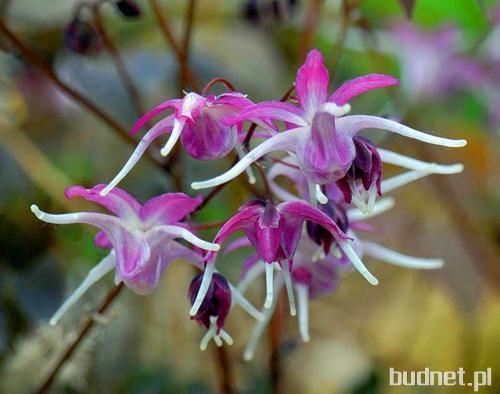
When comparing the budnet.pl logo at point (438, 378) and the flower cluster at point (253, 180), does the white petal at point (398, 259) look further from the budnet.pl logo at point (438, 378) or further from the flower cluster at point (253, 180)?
the budnet.pl logo at point (438, 378)

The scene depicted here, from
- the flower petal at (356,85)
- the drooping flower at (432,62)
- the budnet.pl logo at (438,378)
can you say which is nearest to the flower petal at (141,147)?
the flower petal at (356,85)

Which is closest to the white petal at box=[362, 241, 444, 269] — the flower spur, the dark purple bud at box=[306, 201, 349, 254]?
the flower spur

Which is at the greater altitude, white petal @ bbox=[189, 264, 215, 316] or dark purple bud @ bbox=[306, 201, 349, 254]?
dark purple bud @ bbox=[306, 201, 349, 254]

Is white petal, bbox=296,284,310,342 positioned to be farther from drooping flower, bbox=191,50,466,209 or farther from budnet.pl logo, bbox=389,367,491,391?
budnet.pl logo, bbox=389,367,491,391

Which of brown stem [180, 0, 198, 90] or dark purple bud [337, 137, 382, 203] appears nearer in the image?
dark purple bud [337, 137, 382, 203]

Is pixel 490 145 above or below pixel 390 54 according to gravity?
below

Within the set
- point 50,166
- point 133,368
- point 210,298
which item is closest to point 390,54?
point 50,166

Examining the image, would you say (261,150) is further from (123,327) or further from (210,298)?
(123,327)
